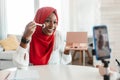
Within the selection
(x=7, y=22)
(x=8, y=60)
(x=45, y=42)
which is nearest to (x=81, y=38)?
(x=8, y=60)

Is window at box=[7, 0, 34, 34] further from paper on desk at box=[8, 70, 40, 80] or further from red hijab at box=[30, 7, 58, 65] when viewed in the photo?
paper on desk at box=[8, 70, 40, 80]

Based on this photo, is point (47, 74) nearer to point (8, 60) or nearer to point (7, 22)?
point (8, 60)

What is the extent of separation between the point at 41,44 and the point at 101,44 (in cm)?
103

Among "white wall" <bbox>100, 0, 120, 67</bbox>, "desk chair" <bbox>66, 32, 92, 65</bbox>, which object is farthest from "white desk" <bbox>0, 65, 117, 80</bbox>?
"desk chair" <bbox>66, 32, 92, 65</bbox>

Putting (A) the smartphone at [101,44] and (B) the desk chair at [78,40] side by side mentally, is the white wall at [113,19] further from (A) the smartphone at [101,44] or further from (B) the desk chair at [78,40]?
(A) the smartphone at [101,44]

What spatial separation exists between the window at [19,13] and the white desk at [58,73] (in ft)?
12.2

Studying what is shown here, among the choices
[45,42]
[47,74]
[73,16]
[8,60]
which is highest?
[73,16]

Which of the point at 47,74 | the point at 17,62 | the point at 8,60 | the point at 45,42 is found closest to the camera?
the point at 47,74

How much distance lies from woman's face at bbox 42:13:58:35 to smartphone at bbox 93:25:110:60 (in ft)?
2.79

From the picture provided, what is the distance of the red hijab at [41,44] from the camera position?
2.07m

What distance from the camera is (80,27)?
521cm

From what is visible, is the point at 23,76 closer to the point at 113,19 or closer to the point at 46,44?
the point at 46,44

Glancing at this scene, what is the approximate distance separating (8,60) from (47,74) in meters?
3.08

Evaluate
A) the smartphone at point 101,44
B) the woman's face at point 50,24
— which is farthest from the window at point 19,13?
the smartphone at point 101,44
